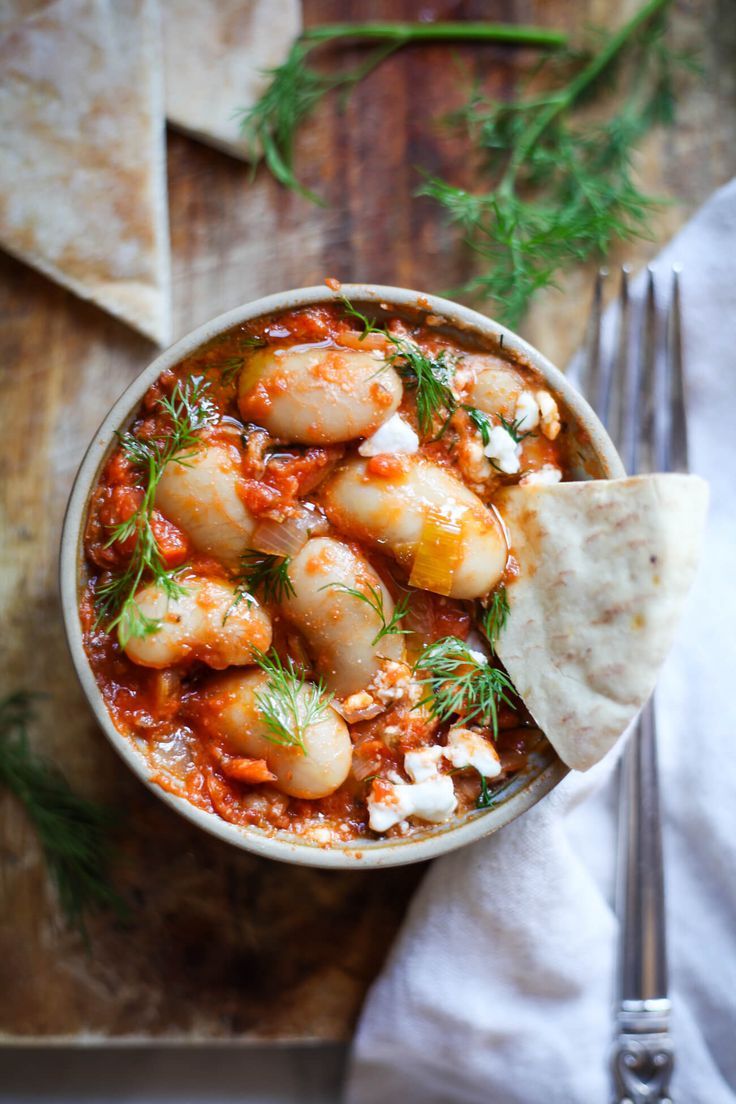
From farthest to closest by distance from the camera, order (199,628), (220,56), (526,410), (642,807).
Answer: (220,56), (642,807), (526,410), (199,628)

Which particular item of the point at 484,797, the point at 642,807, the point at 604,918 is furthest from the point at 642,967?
the point at 484,797

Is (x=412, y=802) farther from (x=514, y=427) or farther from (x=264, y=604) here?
(x=514, y=427)

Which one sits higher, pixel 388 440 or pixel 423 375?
pixel 423 375

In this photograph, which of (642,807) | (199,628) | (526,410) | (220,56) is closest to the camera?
(199,628)

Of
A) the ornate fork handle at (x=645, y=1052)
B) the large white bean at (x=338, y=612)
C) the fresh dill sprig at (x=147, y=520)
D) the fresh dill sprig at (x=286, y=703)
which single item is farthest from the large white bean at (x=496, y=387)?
the ornate fork handle at (x=645, y=1052)

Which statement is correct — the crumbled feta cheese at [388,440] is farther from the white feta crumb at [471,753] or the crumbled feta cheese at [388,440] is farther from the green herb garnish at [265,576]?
the white feta crumb at [471,753]

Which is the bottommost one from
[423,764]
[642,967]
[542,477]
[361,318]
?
[642,967]

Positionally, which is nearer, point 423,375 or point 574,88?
point 423,375
